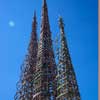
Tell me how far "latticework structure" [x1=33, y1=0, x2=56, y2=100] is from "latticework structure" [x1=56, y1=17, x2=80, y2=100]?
184 inches

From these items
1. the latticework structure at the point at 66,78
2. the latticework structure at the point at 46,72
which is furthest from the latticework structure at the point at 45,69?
the latticework structure at the point at 66,78

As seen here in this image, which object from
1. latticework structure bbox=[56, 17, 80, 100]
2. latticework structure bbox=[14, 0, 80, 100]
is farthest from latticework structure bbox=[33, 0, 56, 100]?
latticework structure bbox=[56, 17, 80, 100]

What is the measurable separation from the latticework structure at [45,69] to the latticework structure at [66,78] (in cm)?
468

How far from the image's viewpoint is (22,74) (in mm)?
44812

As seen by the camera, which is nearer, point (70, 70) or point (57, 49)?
point (70, 70)

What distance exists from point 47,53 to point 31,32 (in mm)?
7862

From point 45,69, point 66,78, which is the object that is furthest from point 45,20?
point 66,78

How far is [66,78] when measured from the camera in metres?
30.3

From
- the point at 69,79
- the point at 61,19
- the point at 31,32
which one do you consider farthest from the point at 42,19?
the point at 69,79

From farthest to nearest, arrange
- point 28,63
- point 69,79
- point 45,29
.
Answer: point 28,63, point 45,29, point 69,79

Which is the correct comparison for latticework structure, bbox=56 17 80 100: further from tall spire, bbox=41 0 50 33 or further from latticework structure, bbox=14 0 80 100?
tall spire, bbox=41 0 50 33

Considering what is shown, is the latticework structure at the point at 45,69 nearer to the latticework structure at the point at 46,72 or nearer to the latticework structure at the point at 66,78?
the latticework structure at the point at 46,72

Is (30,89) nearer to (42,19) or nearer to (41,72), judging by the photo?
(41,72)

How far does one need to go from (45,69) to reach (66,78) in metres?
7.88
